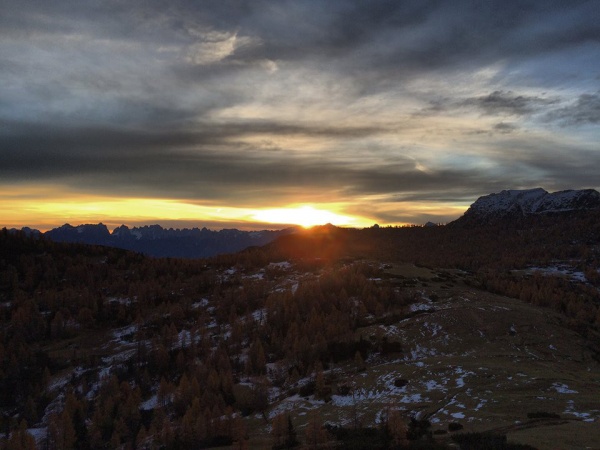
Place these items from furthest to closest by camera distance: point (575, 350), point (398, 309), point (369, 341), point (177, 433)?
point (398, 309) < point (369, 341) < point (575, 350) < point (177, 433)

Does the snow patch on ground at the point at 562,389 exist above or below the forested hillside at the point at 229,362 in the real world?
above

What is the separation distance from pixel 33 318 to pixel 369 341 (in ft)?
493

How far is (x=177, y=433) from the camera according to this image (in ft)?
242

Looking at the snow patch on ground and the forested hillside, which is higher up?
the snow patch on ground

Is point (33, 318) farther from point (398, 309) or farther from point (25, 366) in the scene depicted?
point (398, 309)

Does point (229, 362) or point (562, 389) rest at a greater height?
point (562, 389)

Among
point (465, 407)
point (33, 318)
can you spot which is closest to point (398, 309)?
point (465, 407)

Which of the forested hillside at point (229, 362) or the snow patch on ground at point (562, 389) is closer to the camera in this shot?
the snow patch on ground at point (562, 389)

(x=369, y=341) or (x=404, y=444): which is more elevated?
(x=404, y=444)

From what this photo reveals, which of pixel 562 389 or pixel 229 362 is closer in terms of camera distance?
pixel 562 389

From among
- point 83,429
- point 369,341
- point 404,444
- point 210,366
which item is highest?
point 404,444

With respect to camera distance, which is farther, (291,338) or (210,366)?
(291,338)

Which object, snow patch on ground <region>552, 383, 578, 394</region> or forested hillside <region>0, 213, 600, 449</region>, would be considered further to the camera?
forested hillside <region>0, 213, 600, 449</region>

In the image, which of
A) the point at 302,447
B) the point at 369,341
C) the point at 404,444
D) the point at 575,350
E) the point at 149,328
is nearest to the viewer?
the point at 404,444
